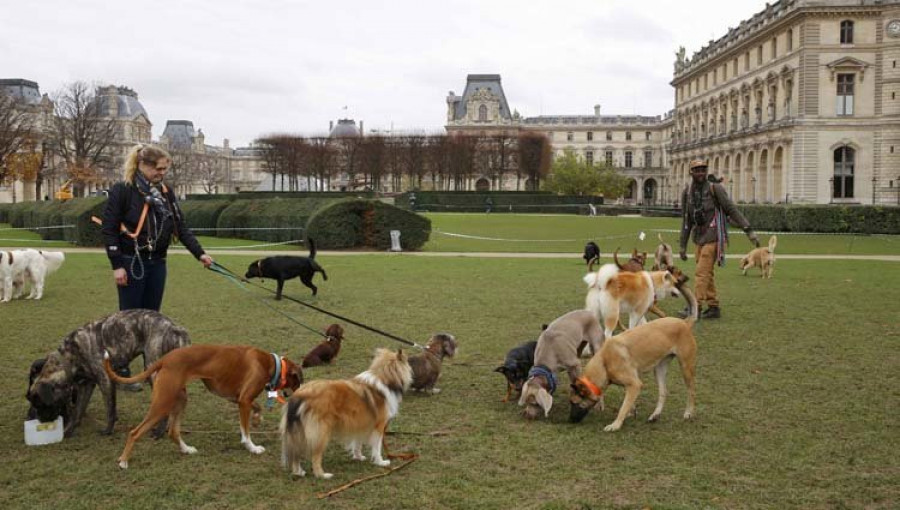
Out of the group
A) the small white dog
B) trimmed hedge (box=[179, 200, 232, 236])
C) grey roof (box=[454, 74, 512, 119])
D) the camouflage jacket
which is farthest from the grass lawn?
grey roof (box=[454, 74, 512, 119])

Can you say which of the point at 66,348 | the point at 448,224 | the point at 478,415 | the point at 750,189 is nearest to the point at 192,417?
the point at 66,348

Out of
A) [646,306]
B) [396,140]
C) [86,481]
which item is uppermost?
[396,140]

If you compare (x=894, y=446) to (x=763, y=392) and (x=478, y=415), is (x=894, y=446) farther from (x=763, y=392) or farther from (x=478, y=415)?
(x=478, y=415)

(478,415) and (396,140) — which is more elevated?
(396,140)

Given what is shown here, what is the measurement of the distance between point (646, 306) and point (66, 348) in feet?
20.2

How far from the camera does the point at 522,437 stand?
19.5 feet

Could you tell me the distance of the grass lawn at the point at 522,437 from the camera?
15.7 feet

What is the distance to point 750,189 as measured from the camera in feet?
220

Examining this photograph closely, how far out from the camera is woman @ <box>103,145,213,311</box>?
6.73 m

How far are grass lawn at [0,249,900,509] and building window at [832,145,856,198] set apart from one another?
170 ft

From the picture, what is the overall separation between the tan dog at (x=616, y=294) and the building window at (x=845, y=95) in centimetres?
5635

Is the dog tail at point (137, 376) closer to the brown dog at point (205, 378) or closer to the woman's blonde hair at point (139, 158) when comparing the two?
the brown dog at point (205, 378)

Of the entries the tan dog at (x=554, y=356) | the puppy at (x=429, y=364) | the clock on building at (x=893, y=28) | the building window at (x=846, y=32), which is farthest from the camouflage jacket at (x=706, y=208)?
the clock on building at (x=893, y=28)

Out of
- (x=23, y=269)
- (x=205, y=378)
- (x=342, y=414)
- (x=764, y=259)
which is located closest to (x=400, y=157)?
(x=764, y=259)
